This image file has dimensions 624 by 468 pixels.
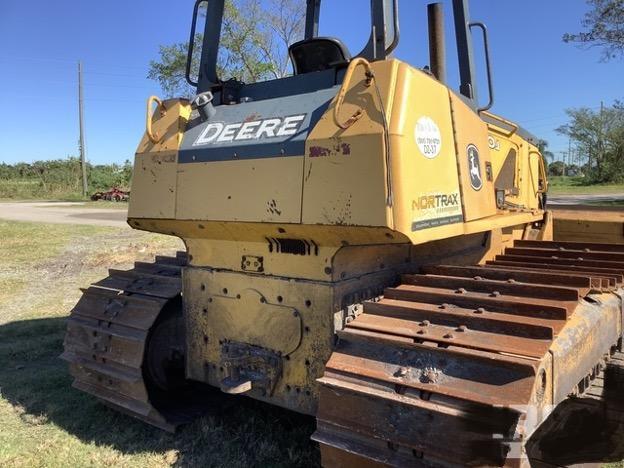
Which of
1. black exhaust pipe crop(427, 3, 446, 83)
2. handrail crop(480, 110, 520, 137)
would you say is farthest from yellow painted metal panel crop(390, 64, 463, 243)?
handrail crop(480, 110, 520, 137)

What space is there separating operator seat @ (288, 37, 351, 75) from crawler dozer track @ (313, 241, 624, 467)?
137 centimetres

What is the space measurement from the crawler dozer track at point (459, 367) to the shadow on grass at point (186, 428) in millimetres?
1169

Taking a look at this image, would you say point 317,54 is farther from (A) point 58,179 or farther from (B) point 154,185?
(A) point 58,179

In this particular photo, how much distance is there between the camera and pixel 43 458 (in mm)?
3467

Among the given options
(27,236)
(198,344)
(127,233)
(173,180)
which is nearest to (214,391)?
(198,344)

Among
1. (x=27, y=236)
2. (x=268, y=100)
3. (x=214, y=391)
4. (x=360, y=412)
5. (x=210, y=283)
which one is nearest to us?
(x=360, y=412)

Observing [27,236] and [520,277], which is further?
[27,236]

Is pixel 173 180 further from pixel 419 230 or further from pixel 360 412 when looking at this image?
pixel 360 412

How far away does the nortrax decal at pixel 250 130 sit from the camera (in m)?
2.96

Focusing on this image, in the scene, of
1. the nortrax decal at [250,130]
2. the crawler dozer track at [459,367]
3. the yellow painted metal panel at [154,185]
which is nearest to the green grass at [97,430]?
the crawler dozer track at [459,367]

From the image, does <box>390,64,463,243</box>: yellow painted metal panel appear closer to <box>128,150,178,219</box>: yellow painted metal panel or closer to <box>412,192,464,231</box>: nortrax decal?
<box>412,192,464,231</box>: nortrax decal

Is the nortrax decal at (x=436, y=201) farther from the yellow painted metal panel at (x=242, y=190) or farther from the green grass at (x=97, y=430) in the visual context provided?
the green grass at (x=97, y=430)

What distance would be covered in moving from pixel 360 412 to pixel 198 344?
5.25 ft

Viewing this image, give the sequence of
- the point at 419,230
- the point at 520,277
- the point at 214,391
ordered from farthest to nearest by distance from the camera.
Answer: the point at 214,391
the point at 520,277
the point at 419,230
